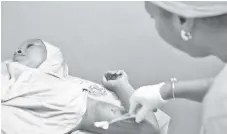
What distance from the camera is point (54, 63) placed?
1.53 meters

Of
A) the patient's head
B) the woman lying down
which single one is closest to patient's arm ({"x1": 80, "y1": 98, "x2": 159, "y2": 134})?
the woman lying down

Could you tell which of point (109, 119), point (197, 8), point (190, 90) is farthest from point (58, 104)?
point (197, 8)

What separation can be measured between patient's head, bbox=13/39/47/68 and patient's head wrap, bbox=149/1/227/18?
2.20ft

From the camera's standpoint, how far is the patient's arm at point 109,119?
49.9 inches

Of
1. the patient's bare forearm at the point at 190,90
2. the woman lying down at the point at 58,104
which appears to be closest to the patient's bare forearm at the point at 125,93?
the woman lying down at the point at 58,104

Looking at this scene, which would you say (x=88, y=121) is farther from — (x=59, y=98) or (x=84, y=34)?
(x=84, y=34)

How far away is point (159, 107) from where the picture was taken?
4.00ft

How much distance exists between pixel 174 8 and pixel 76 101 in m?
0.56

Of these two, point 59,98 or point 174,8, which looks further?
point 59,98

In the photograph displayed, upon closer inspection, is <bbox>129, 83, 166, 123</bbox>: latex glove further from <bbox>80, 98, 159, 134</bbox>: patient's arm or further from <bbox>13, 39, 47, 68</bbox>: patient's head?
<bbox>13, 39, 47, 68</bbox>: patient's head

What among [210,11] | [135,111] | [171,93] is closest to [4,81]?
[135,111]

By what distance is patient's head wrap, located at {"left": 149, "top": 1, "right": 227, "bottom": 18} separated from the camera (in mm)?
1045

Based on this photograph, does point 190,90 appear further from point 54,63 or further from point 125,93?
point 54,63

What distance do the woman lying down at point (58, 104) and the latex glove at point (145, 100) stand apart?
0.05m
